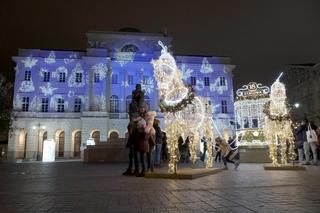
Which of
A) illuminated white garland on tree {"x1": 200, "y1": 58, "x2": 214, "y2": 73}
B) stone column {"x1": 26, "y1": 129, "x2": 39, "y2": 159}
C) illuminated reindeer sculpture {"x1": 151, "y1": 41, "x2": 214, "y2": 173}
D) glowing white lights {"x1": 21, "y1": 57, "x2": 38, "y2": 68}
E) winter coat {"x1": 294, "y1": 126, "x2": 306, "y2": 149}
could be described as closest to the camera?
illuminated reindeer sculpture {"x1": 151, "y1": 41, "x2": 214, "y2": 173}

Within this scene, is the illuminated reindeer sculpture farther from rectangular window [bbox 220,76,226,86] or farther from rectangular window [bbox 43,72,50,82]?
rectangular window [bbox 220,76,226,86]

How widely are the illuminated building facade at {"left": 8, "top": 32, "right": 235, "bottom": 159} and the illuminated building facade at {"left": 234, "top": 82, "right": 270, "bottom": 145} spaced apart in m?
25.7

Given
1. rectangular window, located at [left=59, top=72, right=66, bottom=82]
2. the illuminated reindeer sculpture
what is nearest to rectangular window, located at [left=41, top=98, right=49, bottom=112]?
rectangular window, located at [left=59, top=72, right=66, bottom=82]

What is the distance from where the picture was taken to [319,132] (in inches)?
618

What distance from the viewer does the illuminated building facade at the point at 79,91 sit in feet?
154

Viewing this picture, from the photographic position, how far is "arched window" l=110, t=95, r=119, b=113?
49.2 meters

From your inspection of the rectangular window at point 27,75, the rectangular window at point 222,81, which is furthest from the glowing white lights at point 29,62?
the rectangular window at point 222,81

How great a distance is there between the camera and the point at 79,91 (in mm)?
49531

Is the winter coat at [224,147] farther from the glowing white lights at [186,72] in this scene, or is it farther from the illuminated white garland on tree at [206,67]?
the illuminated white garland on tree at [206,67]

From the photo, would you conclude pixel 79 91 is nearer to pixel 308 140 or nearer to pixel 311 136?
pixel 308 140

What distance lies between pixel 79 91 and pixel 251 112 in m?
32.9

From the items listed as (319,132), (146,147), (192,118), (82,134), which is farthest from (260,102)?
(82,134)

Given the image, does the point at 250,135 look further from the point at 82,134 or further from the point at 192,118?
the point at 82,134

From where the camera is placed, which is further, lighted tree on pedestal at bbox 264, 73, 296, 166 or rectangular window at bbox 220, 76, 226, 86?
rectangular window at bbox 220, 76, 226, 86
